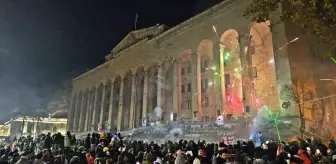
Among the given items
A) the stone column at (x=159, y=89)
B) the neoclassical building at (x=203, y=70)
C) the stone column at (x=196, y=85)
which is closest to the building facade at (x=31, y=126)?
the neoclassical building at (x=203, y=70)

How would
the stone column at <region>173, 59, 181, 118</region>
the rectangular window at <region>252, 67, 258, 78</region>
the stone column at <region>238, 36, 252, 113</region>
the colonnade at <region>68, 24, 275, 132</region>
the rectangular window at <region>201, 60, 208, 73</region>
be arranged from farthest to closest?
the rectangular window at <region>201, 60, 208, 73</region> → the stone column at <region>173, 59, 181, 118</region> → the colonnade at <region>68, 24, 275, 132</region> → the rectangular window at <region>252, 67, 258, 78</region> → the stone column at <region>238, 36, 252, 113</region>

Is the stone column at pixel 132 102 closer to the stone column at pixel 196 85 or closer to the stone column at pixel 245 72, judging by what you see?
the stone column at pixel 196 85

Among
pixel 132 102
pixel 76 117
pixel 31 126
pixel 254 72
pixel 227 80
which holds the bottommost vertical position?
pixel 31 126

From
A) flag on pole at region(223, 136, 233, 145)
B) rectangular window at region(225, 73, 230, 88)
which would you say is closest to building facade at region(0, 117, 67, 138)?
rectangular window at region(225, 73, 230, 88)

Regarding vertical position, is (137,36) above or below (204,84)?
above

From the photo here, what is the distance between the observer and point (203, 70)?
3725 centimetres

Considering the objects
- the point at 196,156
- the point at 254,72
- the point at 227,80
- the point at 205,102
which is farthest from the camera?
the point at 205,102

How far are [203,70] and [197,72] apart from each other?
1906 mm

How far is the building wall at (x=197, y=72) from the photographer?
31125 mm

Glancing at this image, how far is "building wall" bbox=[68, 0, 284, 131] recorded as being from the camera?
31125mm

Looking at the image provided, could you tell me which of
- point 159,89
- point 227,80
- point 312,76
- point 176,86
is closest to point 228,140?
point 312,76

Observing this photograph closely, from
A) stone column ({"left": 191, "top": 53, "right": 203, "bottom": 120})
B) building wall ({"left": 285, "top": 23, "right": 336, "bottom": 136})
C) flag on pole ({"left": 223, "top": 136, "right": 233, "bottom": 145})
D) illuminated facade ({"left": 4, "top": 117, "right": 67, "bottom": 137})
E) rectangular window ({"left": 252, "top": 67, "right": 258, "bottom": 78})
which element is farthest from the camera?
illuminated facade ({"left": 4, "top": 117, "right": 67, "bottom": 137})

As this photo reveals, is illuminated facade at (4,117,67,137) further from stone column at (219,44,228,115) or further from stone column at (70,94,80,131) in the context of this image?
stone column at (219,44,228,115)

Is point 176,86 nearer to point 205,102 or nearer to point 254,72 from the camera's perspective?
point 205,102
